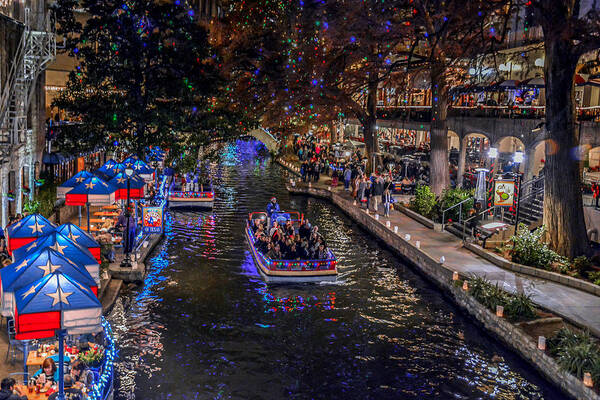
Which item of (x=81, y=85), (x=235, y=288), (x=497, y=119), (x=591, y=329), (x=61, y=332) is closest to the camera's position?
(x=61, y=332)

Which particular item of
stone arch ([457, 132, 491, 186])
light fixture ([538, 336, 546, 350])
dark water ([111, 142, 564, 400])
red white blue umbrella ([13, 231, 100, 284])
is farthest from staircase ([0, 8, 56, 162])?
stone arch ([457, 132, 491, 186])

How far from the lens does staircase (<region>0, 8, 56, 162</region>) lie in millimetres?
23344

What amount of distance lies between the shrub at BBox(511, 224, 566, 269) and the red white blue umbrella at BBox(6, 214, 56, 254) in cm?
1597

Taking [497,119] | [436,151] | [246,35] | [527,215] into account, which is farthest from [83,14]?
[527,215]

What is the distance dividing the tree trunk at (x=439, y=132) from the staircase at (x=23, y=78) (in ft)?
62.8

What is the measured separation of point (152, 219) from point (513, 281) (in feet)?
52.3

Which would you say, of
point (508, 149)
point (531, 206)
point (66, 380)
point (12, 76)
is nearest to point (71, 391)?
point (66, 380)

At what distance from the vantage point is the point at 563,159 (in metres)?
23.1

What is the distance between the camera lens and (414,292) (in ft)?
75.3

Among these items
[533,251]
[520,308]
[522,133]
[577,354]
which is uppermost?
[522,133]

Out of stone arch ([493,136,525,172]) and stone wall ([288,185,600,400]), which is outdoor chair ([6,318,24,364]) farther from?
stone arch ([493,136,525,172])

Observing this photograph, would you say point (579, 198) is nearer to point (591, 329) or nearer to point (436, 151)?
point (591, 329)

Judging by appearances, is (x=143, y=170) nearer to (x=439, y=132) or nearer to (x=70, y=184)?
(x=70, y=184)

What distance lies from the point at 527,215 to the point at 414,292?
28.3 ft
